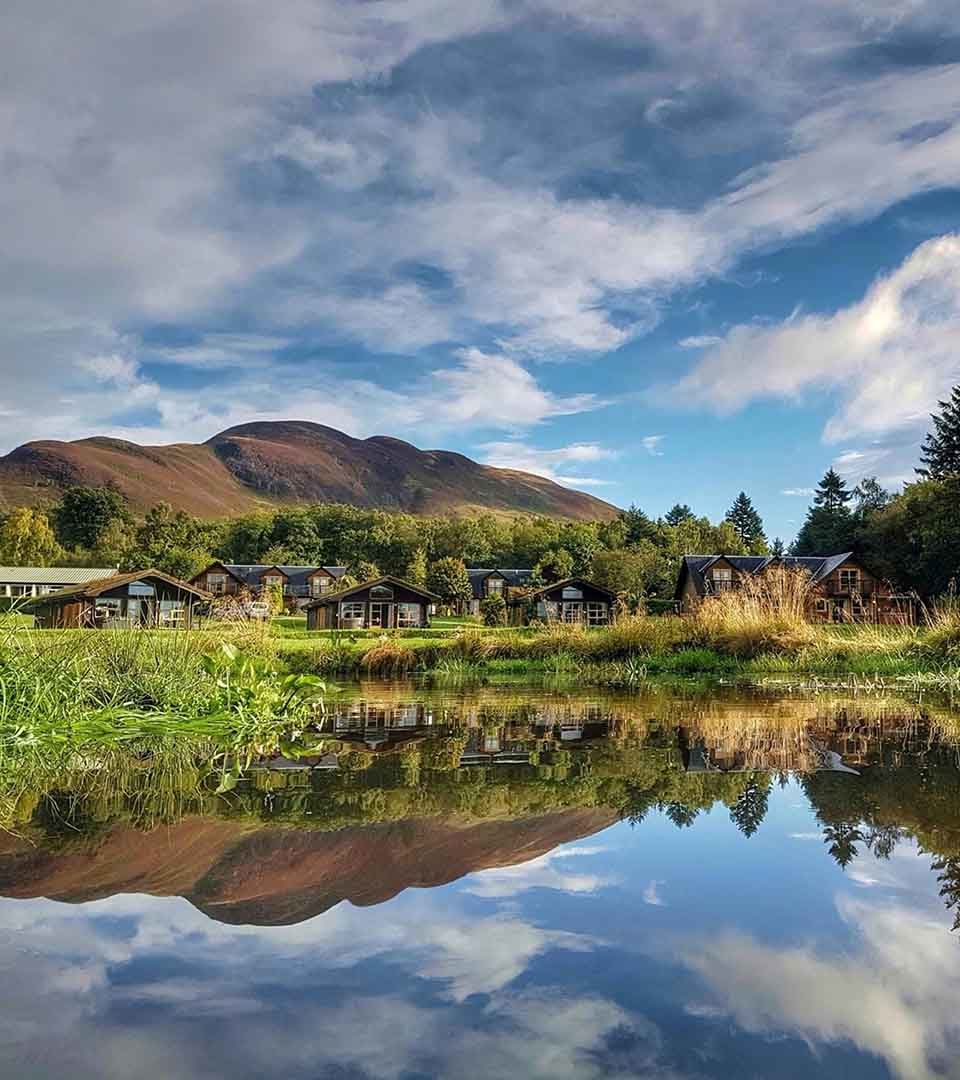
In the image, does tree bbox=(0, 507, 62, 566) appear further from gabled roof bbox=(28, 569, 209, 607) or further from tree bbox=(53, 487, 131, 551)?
gabled roof bbox=(28, 569, 209, 607)

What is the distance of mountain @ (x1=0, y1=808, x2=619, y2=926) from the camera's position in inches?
117

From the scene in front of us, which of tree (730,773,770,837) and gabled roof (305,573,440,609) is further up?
gabled roof (305,573,440,609)

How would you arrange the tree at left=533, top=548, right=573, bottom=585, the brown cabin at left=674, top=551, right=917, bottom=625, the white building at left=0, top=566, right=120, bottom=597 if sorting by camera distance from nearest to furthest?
the brown cabin at left=674, top=551, right=917, bottom=625 → the white building at left=0, top=566, right=120, bottom=597 → the tree at left=533, top=548, right=573, bottom=585

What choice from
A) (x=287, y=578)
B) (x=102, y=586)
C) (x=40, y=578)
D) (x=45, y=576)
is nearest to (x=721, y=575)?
(x=287, y=578)

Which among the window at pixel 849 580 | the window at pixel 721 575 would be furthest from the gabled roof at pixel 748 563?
the window at pixel 849 580

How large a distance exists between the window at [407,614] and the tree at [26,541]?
39.8m

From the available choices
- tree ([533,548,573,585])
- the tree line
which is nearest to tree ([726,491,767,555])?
the tree line

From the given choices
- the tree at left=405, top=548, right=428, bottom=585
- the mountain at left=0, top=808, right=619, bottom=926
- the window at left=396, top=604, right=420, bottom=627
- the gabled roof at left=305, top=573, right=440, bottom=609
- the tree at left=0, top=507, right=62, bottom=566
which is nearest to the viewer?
the mountain at left=0, top=808, right=619, bottom=926

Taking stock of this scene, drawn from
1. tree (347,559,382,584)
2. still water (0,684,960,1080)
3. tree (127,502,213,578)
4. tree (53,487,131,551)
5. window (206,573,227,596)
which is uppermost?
tree (53,487,131,551)

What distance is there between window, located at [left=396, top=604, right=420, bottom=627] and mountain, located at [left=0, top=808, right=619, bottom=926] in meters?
39.3

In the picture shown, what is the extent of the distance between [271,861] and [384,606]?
40.3 metres

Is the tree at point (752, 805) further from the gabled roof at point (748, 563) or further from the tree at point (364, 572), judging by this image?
the tree at point (364, 572)

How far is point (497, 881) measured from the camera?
126 inches

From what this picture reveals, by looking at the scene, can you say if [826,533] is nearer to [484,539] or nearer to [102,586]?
[484,539]
